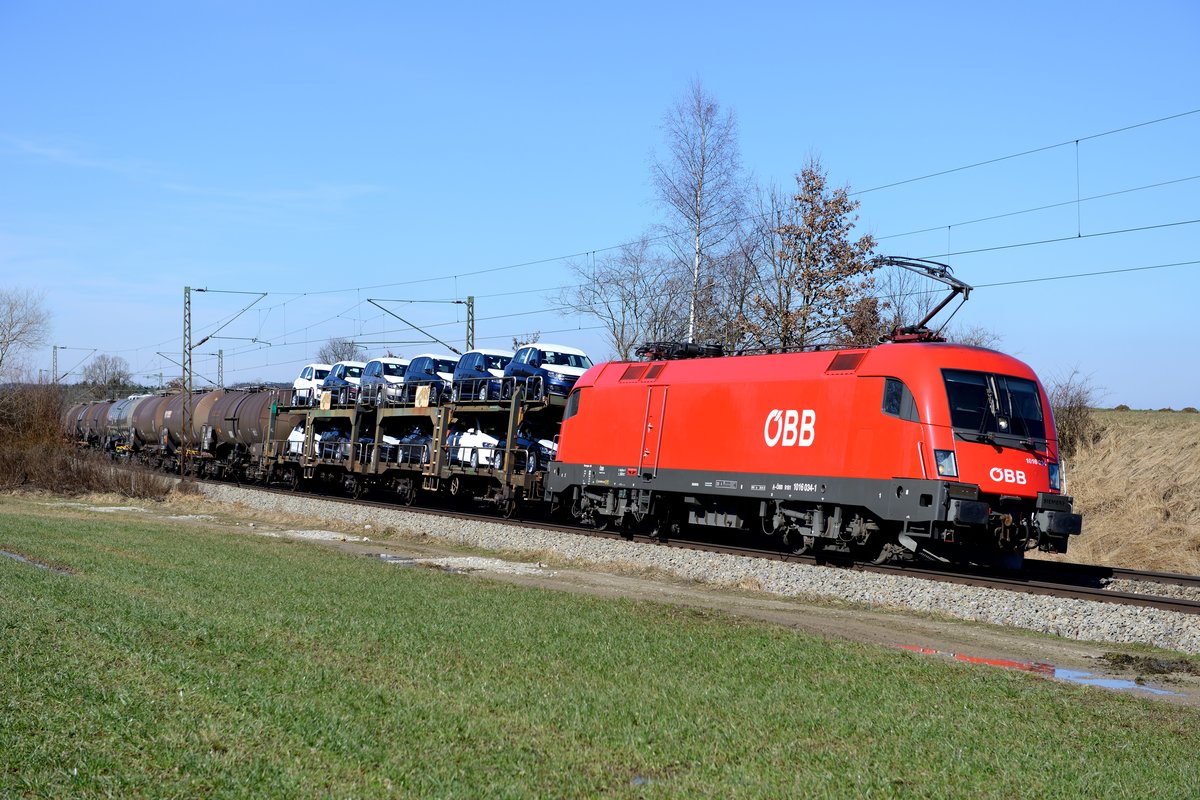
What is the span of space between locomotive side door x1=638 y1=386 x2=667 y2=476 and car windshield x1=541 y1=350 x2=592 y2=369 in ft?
24.0

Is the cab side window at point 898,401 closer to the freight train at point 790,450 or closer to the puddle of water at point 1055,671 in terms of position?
the freight train at point 790,450

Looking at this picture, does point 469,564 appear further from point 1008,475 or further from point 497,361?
point 497,361

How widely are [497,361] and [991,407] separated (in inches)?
708

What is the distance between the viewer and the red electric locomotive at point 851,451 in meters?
17.6

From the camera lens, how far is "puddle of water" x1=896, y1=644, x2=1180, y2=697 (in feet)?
35.1

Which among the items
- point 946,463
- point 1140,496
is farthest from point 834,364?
point 1140,496

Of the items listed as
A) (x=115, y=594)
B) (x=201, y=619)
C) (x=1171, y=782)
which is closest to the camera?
(x=1171, y=782)

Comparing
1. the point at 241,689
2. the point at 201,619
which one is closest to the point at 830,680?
the point at 241,689

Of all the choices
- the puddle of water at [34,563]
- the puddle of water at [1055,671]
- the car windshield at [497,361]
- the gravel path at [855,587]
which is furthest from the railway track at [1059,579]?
the puddle of water at [34,563]

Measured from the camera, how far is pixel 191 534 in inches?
955

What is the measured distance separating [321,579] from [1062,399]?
26.8m

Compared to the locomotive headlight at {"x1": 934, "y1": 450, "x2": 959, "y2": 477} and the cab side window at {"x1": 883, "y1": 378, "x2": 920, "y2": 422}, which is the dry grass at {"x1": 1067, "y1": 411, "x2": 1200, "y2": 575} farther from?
the cab side window at {"x1": 883, "y1": 378, "x2": 920, "y2": 422}

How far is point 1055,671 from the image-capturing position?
11391 mm

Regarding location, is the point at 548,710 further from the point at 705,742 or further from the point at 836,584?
the point at 836,584
